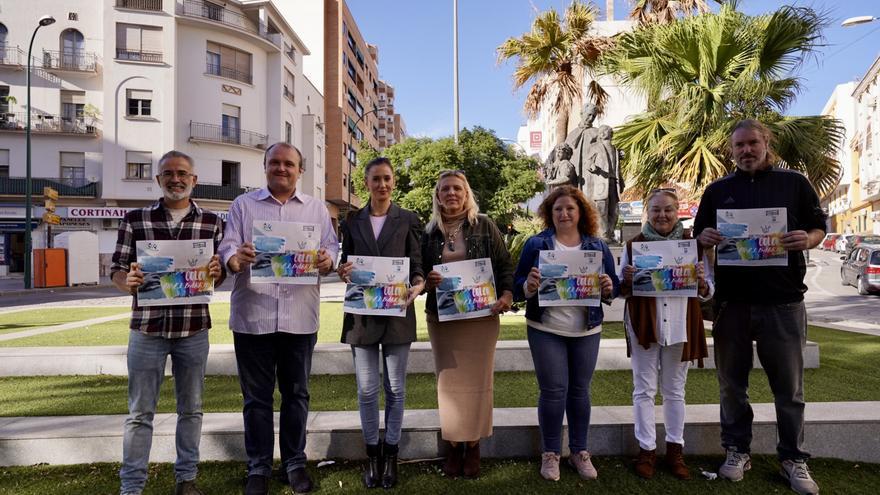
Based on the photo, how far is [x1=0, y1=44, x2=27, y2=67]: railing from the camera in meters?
26.6

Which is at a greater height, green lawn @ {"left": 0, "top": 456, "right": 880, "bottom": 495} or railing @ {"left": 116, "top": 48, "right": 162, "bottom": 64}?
railing @ {"left": 116, "top": 48, "right": 162, "bottom": 64}

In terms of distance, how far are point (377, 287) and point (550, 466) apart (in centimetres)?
157

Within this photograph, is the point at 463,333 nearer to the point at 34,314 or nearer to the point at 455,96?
the point at 34,314

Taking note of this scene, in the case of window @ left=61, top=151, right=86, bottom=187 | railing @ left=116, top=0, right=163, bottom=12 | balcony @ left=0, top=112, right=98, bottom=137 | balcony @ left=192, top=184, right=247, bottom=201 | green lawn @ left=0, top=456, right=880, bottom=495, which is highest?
railing @ left=116, top=0, right=163, bottom=12

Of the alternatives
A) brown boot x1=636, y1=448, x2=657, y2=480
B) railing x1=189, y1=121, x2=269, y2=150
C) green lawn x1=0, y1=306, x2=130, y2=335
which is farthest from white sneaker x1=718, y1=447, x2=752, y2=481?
railing x1=189, y1=121, x2=269, y2=150

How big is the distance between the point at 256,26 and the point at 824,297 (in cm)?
3208

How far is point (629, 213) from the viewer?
3819cm

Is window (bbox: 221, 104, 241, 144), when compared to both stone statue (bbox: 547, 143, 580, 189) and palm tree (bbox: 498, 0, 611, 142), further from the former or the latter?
stone statue (bbox: 547, 143, 580, 189)

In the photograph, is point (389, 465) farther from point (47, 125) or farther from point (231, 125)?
point (47, 125)

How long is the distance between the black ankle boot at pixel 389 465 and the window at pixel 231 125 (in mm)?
29910

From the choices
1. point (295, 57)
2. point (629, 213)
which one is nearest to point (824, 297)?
point (629, 213)

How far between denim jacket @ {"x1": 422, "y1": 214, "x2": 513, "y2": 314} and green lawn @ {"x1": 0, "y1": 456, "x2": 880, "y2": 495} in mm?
1098

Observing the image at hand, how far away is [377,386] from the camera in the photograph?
3.20 m

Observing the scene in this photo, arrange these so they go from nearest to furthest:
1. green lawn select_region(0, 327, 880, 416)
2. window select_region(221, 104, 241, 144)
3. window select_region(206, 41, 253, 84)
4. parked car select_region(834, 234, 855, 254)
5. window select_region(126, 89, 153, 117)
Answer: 1. green lawn select_region(0, 327, 880, 416)
2. window select_region(126, 89, 153, 117)
3. window select_region(206, 41, 253, 84)
4. window select_region(221, 104, 241, 144)
5. parked car select_region(834, 234, 855, 254)
